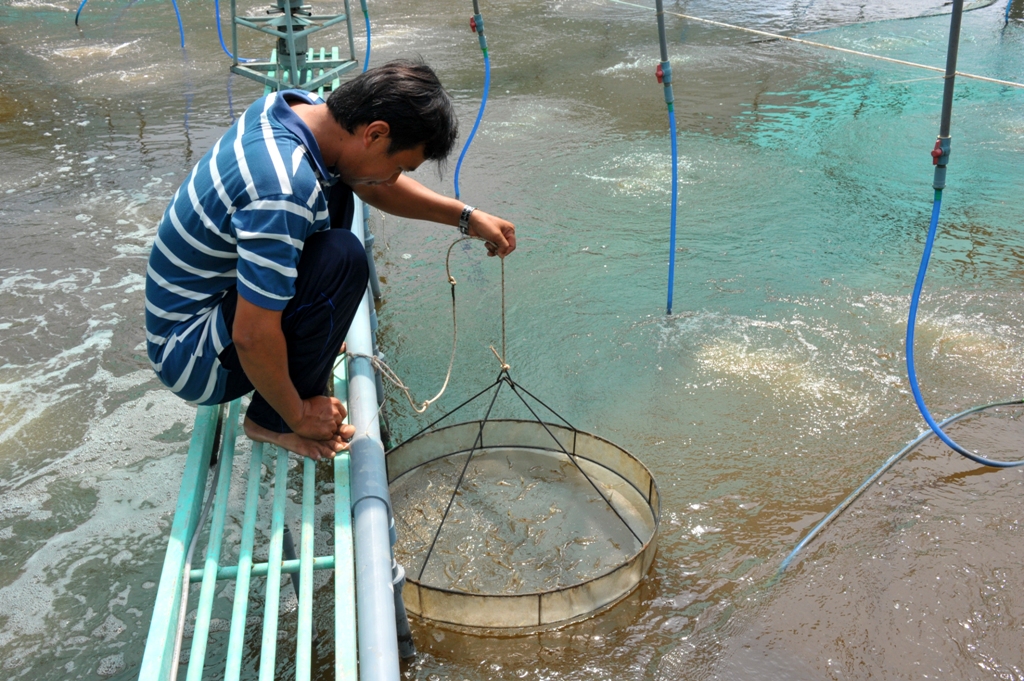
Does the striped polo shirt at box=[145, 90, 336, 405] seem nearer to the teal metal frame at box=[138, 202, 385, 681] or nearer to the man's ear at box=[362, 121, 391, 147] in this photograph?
the man's ear at box=[362, 121, 391, 147]

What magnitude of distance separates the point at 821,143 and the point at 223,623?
4914mm

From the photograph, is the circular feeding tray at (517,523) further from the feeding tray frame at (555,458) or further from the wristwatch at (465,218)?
the wristwatch at (465,218)

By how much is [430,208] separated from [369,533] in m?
1.13

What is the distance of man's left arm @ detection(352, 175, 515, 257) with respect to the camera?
235 cm

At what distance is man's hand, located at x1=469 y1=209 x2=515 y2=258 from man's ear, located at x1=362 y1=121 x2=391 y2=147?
0.61m

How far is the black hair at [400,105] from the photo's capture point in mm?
1715

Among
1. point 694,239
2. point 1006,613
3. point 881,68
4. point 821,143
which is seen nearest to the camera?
point 1006,613

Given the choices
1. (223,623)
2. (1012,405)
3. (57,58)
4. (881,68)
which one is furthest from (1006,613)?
(57,58)

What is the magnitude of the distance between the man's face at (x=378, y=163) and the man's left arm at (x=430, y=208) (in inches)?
17.2

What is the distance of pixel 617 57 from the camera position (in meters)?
7.77

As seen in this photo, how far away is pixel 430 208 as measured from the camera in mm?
2414

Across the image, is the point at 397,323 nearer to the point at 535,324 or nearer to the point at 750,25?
the point at 535,324

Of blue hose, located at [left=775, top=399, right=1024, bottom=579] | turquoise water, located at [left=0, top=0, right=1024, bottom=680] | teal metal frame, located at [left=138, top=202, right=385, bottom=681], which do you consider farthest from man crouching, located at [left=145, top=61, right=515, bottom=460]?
blue hose, located at [left=775, top=399, right=1024, bottom=579]

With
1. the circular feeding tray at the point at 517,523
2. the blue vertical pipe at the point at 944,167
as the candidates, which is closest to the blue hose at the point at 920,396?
the blue vertical pipe at the point at 944,167
